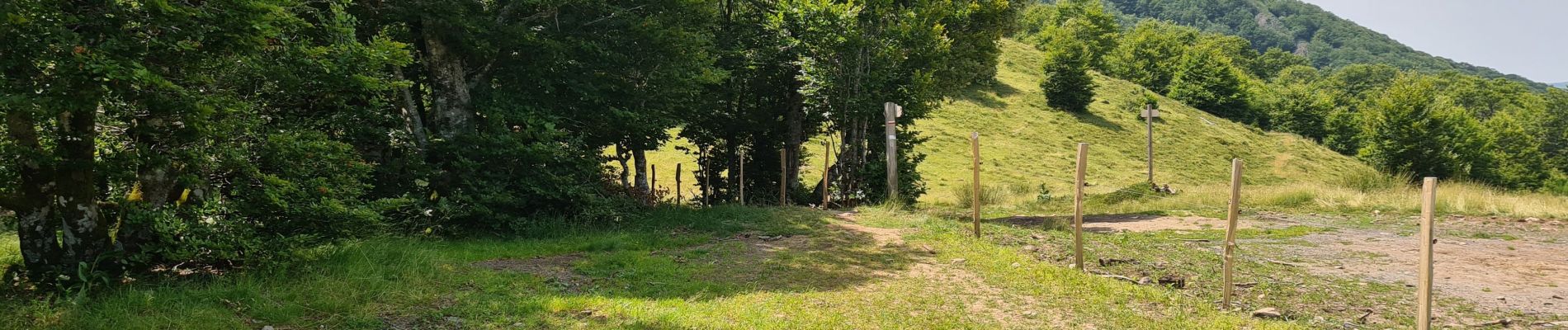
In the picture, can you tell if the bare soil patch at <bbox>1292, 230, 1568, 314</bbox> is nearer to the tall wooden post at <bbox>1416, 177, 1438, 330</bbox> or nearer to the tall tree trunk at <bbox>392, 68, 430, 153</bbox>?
the tall wooden post at <bbox>1416, 177, 1438, 330</bbox>

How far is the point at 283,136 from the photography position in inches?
268

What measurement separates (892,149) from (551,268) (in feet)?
31.7

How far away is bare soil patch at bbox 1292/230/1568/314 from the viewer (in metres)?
6.82

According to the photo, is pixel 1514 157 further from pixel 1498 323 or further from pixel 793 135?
pixel 1498 323

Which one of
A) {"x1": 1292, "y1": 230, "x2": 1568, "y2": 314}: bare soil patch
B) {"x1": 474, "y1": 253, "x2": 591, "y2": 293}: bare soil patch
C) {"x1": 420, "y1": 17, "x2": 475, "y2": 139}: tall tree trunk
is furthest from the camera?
{"x1": 420, "y1": 17, "x2": 475, "y2": 139}: tall tree trunk

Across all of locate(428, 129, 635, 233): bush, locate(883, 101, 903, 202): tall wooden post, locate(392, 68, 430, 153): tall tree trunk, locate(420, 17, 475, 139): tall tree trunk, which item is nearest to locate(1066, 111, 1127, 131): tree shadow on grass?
locate(883, 101, 903, 202): tall wooden post

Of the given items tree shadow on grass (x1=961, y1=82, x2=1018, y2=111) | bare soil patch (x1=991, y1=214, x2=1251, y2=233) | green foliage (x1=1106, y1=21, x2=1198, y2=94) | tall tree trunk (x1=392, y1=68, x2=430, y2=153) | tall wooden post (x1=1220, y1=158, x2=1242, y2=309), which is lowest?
bare soil patch (x1=991, y1=214, x2=1251, y2=233)

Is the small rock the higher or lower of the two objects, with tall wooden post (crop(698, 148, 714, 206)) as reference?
lower

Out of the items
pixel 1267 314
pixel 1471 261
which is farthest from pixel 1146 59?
pixel 1267 314

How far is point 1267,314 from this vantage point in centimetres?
622

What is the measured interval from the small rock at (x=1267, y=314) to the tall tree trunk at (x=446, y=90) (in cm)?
962

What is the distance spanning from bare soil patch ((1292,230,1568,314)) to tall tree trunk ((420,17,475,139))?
1078 cm

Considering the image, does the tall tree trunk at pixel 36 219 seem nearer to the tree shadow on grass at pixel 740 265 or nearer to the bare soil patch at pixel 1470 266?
the tree shadow on grass at pixel 740 265

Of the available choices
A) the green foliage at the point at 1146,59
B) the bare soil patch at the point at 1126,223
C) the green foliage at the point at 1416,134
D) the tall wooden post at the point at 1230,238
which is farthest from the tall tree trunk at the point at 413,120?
the green foliage at the point at 1146,59
